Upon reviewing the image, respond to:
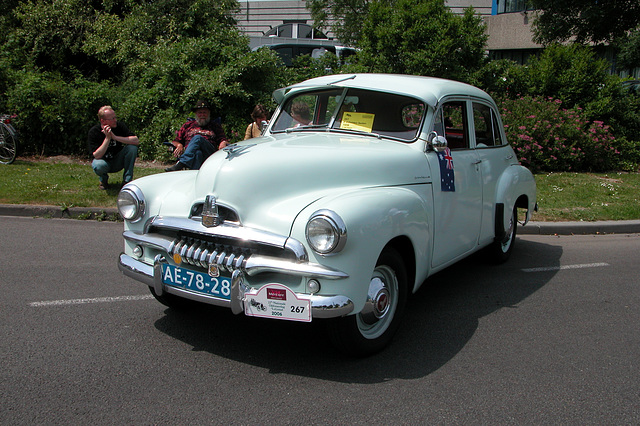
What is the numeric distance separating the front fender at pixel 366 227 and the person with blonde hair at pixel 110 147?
556cm

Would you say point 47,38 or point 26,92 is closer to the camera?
point 26,92

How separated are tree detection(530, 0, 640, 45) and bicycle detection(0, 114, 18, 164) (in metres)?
14.4

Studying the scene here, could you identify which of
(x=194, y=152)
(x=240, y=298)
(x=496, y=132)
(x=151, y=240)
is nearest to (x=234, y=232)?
(x=240, y=298)

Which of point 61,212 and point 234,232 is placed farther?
point 61,212

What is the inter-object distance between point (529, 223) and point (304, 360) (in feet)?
18.0

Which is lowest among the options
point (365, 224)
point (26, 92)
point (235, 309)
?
point (235, 309)

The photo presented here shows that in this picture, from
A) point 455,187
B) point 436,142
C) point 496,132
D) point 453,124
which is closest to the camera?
point 436,142

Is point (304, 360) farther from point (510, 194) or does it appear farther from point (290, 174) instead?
A: point (510, 194)

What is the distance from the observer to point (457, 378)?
3482mm

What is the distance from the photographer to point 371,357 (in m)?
3.71

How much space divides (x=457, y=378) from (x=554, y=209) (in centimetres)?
625

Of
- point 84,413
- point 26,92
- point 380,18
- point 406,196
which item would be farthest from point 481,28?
point 84,413

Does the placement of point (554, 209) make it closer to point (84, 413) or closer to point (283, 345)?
point (283, 345)

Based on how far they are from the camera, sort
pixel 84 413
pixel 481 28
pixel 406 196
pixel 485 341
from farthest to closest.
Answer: pixel 481 28 → pixel 485 341 → pixel 406 196 → pixel 84 413
